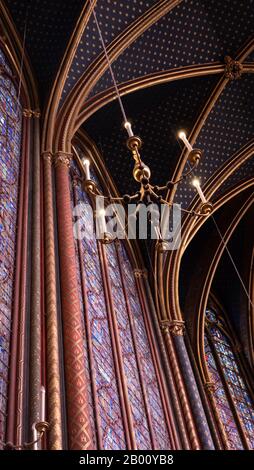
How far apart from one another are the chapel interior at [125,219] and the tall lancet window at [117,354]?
3cm

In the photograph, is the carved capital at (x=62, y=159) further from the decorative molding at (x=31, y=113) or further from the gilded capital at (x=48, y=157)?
the decorative molding at (x=31, y=113)

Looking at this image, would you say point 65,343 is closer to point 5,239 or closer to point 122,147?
point 5,239

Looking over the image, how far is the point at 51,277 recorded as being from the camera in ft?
24.1

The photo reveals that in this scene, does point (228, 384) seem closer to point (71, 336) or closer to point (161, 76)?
point (161, 76)

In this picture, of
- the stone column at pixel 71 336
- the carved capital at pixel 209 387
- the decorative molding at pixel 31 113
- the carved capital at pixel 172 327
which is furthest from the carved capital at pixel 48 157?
the carved capital at pixel 209 387

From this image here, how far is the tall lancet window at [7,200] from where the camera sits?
6.19 meters

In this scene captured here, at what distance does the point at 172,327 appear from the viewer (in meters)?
11.8

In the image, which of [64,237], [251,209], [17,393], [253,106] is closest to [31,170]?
[64,237]

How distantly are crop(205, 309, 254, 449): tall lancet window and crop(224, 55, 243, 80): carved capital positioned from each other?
255 inches

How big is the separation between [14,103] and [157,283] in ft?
15.5

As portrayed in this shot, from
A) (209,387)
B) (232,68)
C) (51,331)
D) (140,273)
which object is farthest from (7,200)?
(209,387)

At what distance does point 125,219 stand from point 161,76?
2.98 m

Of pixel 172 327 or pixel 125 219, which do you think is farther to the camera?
pixel 125 219

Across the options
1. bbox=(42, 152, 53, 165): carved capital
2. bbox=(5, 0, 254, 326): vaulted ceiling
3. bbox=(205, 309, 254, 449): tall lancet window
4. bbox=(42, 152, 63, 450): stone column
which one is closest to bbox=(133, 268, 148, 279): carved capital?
bbox=(5, 0, 254, 326): vaulted ceiling
